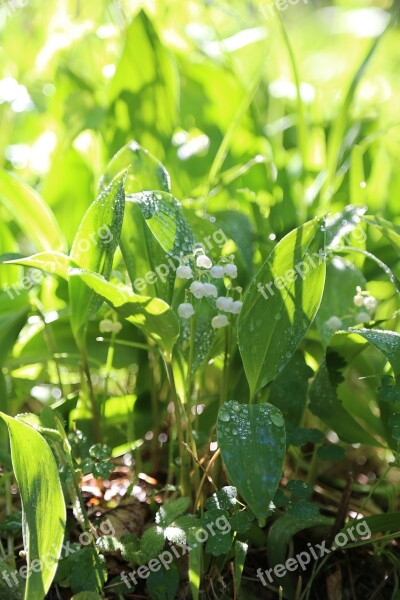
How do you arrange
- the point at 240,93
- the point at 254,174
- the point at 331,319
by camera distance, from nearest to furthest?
the point at 331,319 < the point at 254,174 < the point at 240,93

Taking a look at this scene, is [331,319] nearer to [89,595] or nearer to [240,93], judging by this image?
[89,595]

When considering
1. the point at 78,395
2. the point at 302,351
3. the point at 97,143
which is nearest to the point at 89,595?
the point at 78,395

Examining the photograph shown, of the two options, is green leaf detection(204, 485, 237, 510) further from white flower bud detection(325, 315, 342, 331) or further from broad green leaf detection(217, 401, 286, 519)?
white flower bud detection(325, 315, 342, 331)

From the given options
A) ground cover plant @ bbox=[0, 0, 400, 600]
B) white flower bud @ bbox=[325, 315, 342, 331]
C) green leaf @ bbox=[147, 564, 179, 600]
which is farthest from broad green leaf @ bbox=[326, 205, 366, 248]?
green leaf @ bbox=[147, 564, 179, 600]

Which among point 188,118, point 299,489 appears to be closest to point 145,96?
point 188,118

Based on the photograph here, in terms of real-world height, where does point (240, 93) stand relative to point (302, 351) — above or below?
above

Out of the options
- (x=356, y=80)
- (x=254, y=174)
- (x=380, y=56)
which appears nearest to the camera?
(x=356, y=80)
